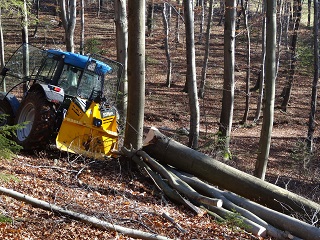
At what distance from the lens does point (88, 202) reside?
23.2 ft

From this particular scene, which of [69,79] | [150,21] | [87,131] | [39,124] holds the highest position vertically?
[150,21]

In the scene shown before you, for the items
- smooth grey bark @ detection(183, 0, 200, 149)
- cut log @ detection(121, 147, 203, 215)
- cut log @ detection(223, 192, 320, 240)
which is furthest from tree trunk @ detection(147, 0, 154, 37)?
cut log @ detection(223, 192, 320, 240)

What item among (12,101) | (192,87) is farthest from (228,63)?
(12,101)

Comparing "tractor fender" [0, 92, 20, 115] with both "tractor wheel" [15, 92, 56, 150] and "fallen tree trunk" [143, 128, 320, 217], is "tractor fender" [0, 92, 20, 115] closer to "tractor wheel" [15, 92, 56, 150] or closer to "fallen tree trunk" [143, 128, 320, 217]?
"tractor wheel" [15, 92, 56, 150]

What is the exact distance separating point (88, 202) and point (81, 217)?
1010 millimetres

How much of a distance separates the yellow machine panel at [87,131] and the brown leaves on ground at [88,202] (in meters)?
0.28

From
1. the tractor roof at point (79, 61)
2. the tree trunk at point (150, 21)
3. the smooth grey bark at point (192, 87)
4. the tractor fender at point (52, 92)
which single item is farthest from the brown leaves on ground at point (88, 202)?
the tree trunk at point (150, 21)

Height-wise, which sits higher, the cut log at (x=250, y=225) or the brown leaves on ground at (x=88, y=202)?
the brown leaves on ground at (x=88, y=202)

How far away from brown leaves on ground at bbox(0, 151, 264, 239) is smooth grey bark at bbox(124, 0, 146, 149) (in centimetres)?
61

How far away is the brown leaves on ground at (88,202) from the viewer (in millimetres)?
5812

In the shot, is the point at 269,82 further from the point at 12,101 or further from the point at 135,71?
the point at 12,101

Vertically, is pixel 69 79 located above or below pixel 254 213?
above

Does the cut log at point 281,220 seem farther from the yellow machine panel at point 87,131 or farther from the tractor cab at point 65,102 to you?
the tractor cab at point 65,102

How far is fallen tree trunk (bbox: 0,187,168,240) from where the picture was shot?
5.88 meters
